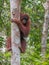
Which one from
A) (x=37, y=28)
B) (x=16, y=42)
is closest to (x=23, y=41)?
(x=16, y=42)

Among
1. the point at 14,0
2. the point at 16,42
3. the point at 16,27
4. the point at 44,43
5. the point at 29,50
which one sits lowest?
the point at 29,50

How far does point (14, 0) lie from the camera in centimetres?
247

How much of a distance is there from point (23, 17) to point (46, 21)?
1060 mm

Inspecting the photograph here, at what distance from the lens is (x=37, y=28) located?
221 inches

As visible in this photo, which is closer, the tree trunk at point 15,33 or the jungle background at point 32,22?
the tree trunk at point 15,33

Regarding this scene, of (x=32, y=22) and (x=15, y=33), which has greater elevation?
Result: (x=15, y=33)

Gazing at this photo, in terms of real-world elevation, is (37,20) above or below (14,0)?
below

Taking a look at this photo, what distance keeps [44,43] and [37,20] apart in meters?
1.04

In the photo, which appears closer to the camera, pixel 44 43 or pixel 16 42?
pixel 16 42

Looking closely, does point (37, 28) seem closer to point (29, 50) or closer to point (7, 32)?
point (29, 50)

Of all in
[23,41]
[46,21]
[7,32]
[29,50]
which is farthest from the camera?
[29,50]

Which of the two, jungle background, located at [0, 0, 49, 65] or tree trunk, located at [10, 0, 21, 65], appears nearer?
tree trunk, located at [10, 0, 21, 65]

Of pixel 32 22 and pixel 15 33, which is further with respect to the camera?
pixel 32 22

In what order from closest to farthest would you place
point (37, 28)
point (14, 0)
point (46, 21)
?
point (14, 0) → point (46, 21) → point (37, 28)
